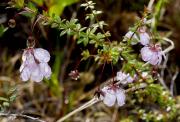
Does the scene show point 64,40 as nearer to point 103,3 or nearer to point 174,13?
point 103,3

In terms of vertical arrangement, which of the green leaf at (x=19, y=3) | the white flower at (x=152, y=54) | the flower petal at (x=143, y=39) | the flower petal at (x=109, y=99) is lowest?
the flower petal at (x=109, y=99)

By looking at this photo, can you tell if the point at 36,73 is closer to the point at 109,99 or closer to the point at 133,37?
the point at 109,99

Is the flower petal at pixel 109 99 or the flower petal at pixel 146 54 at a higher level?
the flower petal at pixel 146 54

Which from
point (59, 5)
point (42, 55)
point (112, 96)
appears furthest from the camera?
point (59, 5)

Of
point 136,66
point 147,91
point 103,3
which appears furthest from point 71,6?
point 136,66

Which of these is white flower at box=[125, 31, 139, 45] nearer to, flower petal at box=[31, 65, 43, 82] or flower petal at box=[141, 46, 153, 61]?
flower petal at box=[141, 46, 153, 61]

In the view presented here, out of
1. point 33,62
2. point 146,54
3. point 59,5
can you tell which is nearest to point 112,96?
point 146,54

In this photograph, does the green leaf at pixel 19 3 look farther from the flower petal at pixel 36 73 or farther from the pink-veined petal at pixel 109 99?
the pink-veined petal at pixel 109 99

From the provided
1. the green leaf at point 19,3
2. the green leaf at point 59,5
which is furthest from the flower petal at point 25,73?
the green leaf at point 59,5
